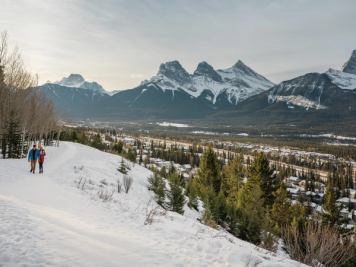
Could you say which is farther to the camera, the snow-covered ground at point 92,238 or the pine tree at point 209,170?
the pine tree at point 209,170

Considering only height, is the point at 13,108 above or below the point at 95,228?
above

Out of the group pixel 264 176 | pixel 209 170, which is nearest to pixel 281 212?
pixel 264 176

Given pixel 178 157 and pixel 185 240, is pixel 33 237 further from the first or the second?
pixel 178 157

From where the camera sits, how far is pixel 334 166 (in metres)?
178

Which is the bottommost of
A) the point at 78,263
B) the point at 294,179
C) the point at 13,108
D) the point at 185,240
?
the point at 294,179

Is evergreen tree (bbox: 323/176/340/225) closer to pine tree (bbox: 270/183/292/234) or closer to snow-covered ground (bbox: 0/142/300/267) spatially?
pine tree (bbox: 270/183/292/234)

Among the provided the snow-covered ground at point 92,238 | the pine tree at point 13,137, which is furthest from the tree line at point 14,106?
the snow-covered ground at point 92,238

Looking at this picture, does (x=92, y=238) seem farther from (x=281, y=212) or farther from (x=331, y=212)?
(x=331, y=212)

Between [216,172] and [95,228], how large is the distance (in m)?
54.1

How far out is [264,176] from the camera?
180 feet

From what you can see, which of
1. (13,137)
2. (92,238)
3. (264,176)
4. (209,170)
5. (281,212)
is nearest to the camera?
(92,238)

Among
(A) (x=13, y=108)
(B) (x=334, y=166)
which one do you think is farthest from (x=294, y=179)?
(A) (x=13, y=108)

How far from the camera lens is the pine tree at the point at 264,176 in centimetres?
5475

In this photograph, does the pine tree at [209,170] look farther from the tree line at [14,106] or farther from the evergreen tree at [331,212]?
the tree line at [14,106]
